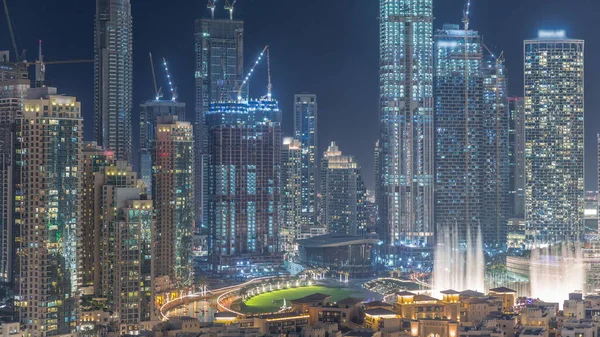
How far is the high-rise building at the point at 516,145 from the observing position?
103188mm

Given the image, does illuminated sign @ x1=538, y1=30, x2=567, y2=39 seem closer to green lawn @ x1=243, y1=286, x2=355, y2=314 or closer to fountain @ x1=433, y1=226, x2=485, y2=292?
fountain @ x1=433, y1=226, x2=485, y2=292

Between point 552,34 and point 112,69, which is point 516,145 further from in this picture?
point 112,69

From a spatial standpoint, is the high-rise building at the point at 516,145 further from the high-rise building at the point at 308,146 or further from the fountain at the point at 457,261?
the high-rise building at the point at 308,146

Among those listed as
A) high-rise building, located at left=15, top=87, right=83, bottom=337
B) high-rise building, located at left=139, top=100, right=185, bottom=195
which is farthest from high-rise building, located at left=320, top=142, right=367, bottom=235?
high-rise building, located at left=15, top=87, right=83, bottom=337

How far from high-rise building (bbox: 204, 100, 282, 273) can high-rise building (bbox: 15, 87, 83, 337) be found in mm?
36267

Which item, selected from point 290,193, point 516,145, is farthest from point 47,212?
point 516,145

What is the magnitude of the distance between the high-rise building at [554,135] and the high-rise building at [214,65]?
26598 millimetres

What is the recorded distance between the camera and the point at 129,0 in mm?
93875

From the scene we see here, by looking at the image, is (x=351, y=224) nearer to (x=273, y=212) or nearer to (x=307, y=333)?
(x=273, y=212)

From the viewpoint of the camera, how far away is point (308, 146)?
112 metres

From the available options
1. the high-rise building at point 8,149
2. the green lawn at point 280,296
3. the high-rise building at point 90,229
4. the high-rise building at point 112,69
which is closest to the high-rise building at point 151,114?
the high-rise building at point 112,69

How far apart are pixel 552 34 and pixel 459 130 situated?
1160 cm

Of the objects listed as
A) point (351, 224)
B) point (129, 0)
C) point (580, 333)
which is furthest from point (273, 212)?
point (580, 333)

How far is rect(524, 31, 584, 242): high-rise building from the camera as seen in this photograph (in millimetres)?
96938
